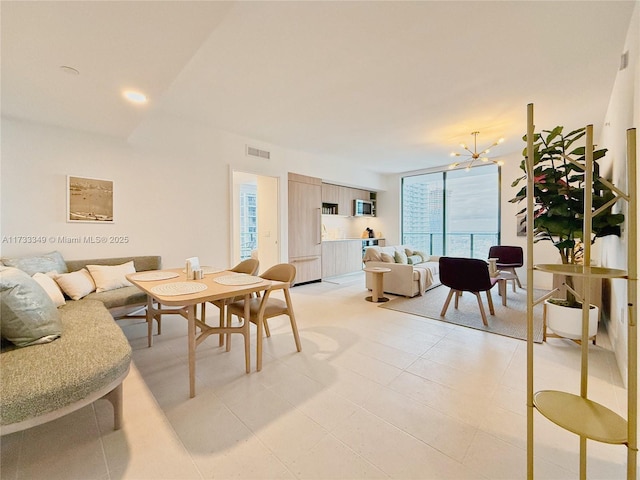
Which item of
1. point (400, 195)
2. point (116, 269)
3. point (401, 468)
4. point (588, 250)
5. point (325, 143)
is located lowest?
point (401, 468)

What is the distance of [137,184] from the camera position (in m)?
3.63

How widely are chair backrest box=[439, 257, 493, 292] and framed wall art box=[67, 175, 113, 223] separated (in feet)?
14.3

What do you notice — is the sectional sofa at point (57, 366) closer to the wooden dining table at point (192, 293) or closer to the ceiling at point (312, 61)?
the wooden dining table at point (192, 293)

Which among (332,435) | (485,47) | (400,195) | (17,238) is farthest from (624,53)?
(17,238)

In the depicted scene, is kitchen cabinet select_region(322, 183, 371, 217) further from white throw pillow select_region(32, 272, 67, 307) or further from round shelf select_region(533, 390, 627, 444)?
round shelf select_region(533, 390, 627, 444)

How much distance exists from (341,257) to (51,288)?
5.15 metres

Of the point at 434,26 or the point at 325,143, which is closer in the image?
the point at 434,26

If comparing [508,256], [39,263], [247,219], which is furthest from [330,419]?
[247,219]

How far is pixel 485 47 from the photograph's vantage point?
7.59 feet

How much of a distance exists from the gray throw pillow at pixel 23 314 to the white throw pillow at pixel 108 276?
1315 mm

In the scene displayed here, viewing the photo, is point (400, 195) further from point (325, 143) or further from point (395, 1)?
point (395, 1)

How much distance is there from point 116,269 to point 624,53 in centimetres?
540

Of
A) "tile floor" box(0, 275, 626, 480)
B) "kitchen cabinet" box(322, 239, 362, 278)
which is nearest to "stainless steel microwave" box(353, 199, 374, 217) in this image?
"kitchen cabinet" box(322, 239, 362, 278)

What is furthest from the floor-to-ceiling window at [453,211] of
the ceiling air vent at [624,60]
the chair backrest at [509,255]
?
the ceiling air vent at [624,60]
